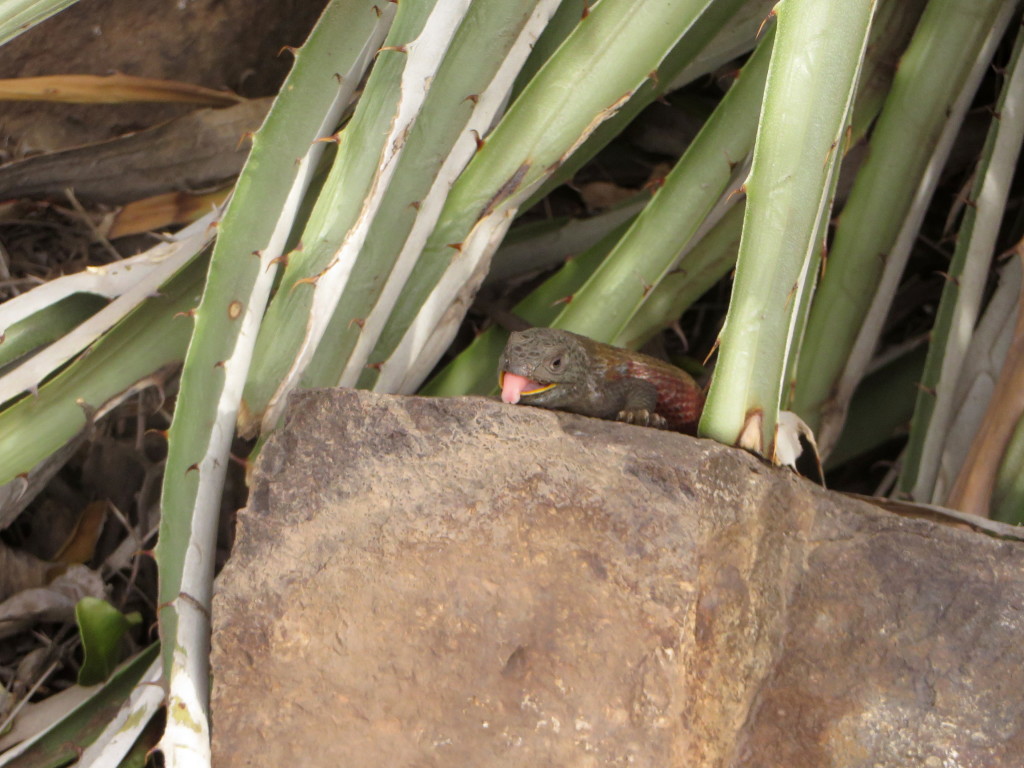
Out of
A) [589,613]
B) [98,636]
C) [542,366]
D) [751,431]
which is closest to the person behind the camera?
[589,613]

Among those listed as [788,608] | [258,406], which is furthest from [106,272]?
[788,608]

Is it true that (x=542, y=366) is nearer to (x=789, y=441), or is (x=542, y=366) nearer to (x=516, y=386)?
(x=516, y=386)

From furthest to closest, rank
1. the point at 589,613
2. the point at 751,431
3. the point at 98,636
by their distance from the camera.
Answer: the point at 98,636 < the point at 751,431 < the point at 589,613

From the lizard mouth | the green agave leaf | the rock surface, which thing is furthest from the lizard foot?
the green agave leaf

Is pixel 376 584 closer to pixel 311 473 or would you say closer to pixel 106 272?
pixel 311 473

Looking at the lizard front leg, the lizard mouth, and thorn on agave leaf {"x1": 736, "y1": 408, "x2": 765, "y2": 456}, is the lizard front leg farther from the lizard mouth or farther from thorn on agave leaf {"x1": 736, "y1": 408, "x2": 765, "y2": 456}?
thorn on agave leaf {"x1": 736, "y1": 408, "x2": 765, "y2": 456}

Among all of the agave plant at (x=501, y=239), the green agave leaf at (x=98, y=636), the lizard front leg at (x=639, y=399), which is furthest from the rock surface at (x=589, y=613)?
the green agave leaf at (x=98, y=636)

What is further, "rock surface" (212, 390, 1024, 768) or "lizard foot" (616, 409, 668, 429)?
"lizard foot" (616, 409, 668, 429)

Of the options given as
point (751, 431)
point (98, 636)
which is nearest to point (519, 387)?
point (751, 431)
